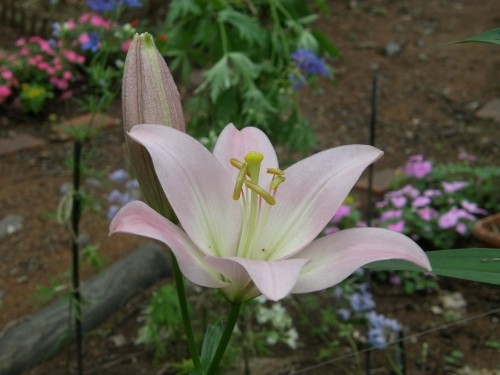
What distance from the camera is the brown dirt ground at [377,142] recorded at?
6.86 feet

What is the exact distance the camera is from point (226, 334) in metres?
0.61

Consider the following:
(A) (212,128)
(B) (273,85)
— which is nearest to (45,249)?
(A) (212,128)

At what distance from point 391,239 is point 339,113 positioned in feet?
11.3

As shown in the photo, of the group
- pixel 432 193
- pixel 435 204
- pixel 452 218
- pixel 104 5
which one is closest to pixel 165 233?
pixel 104 5

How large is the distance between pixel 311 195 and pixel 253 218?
6 centimetres

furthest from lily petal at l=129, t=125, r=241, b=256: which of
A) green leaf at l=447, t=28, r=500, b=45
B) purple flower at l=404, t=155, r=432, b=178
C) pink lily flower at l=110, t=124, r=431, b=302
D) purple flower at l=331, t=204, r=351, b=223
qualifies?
purple flower at l=404, t=155, r=432, b=178

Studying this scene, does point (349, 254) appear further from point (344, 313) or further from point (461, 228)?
point (461, 228)

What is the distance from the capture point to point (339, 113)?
3.96m

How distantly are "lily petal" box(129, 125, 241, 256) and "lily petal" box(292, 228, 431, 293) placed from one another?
0.09 metres

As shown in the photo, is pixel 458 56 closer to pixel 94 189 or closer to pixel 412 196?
pixel 412 196

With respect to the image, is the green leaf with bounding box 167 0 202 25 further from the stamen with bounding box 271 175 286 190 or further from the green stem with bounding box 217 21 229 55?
the stamen with bounding box 271 175 286 190

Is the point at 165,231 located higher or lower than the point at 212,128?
higher

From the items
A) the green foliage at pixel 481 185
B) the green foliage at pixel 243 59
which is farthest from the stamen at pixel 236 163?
the green foliage at pixel 481 185

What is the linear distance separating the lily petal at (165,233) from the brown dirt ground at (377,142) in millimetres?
1394
